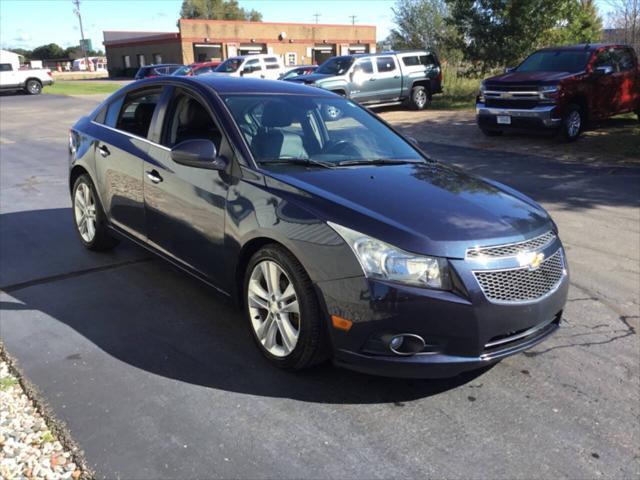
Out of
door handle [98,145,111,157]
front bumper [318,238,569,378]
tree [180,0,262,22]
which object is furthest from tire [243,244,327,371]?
tree [180,0,262,22]

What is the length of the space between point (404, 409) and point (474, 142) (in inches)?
439

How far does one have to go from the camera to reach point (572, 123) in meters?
12.4

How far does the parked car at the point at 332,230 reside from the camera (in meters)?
2.94

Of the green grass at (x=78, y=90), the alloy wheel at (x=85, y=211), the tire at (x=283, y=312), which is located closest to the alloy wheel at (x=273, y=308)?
the tire at (x=283, y=312)

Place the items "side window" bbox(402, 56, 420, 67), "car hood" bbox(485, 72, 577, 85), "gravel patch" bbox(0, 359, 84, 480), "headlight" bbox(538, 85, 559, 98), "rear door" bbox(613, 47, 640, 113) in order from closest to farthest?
1. "gravel patch" bbox(0, 359, 84, 480)
2. "headlight" bbox(538, 85, 559, 98)
3. "car hood" bbox(485, 72, 577, 85)
4. "rear door" bbox(613, 47, 640, 113)
5. "side window" bbox(402, 56, 420, 67)

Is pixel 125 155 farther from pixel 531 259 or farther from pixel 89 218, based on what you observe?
pixel 531 259

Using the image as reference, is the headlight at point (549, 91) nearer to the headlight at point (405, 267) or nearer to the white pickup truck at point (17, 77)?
the headlight at point (405, 267)

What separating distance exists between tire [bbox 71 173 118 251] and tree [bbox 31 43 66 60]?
12336 cm

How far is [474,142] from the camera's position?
13430mm

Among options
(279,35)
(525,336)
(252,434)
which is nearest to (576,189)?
(525,336)

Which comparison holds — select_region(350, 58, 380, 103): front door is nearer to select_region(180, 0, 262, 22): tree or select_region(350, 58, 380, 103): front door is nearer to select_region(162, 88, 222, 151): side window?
select_region(162, 88, 222, 151): side window

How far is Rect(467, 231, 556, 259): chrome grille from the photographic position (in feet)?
9.77

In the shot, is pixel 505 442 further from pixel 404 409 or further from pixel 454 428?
pixel 404 409

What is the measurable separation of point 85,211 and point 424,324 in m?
3.93
